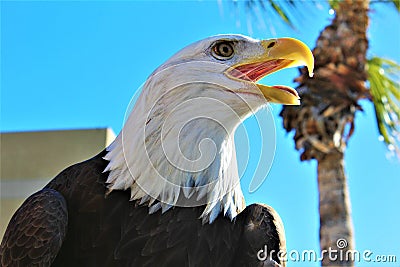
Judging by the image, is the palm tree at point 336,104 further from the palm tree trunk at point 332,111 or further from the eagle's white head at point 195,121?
the eagle's white head at point 195,121

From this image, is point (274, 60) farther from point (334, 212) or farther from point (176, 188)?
point (334, 212)

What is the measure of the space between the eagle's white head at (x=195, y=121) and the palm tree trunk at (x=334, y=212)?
3.26 metres

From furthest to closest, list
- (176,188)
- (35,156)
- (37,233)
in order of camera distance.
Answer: (35,156) < (176,188) < (37,233)

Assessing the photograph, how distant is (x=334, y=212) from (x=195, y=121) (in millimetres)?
3952

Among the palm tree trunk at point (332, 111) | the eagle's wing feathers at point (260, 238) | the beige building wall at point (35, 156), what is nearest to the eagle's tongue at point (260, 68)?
the eagle's wing feathers at point (260, 238)

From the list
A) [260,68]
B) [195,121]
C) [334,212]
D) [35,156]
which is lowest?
[195,121]

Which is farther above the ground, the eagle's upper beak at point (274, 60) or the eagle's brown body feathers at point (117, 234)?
the eagle's upper beak at point (274, 60)

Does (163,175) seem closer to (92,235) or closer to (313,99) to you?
(92,235)

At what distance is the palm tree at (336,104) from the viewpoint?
6.74m

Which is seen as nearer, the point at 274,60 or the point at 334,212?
the point at 274,60

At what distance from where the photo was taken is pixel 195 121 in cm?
309

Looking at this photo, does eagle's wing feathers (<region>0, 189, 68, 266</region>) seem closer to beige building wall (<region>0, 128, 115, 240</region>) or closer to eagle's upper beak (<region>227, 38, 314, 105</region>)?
eagle's upper beak (<region>227, 38, 314, 105</region>)

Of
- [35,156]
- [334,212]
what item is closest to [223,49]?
[334,212]

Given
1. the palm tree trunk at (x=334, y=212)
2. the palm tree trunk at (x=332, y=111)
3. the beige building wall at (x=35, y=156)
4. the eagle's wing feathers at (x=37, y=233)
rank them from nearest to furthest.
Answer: the eagle's wing feathers at (x=37, y=233) < the palm tree trunk at (x=334, y=212) < the palm tree trunk at (x=332, y=111) < the beige building wall at (x=35, y=156)
